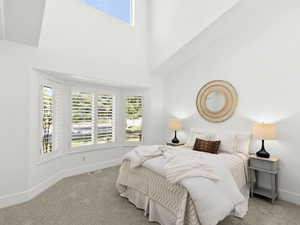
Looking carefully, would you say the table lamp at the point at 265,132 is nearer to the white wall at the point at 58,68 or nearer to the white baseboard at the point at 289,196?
the white baseboard at the point at 289,196

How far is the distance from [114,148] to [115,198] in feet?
6.36

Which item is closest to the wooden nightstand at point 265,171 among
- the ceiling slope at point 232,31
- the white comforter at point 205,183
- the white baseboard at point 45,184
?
the white comforter at point 205,183

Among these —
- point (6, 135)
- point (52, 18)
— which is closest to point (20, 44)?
point (52, 18)

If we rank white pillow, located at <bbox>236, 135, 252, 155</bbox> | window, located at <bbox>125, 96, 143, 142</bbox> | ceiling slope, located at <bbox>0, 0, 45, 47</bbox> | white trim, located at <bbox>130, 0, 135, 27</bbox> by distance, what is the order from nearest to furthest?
ceiling slope, located at <bbox>0, 0, 45, 47</bbox>
white pillow, located at <bbox>236, 135, 252, 155</bbox>
white trim, located at <bbox>130, 0, 135, 27</bbox>
window, located at <bbox>125, 96, 143, 142</bbox>

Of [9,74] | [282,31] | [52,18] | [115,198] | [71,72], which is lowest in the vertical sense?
[115,198]

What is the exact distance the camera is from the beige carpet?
220 cm

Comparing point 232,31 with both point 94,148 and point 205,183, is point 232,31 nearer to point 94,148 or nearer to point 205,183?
point 205,183

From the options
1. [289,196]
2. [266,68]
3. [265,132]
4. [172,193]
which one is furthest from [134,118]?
[289,196]

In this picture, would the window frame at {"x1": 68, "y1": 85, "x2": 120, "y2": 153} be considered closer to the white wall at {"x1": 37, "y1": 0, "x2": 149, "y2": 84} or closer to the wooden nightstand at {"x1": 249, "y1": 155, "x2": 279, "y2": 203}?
the white wall at {"x1": 37, "y1": 0, "x2": 149, "y2": 84}

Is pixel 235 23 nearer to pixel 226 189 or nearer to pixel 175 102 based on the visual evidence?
pixel 175 102

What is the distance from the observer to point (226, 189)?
1.96 metres

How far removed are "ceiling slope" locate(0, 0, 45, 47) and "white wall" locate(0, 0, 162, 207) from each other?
32 cm

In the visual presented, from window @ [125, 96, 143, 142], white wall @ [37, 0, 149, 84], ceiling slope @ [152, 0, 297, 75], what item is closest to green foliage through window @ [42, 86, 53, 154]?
white wall @ [37, 0, 149, 84]

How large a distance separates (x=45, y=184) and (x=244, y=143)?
381 centimetres
